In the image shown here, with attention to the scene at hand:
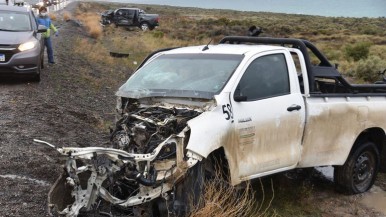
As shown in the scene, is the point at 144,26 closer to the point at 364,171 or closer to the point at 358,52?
the point at 358,52

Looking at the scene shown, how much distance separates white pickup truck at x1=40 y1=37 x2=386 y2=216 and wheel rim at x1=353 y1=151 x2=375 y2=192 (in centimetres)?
1

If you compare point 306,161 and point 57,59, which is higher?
point 306,161

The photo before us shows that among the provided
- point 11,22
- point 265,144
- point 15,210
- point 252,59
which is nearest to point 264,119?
point 265,144

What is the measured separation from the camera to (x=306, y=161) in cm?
602

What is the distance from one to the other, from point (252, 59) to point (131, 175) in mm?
2052

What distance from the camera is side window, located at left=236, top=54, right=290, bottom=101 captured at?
540 centimetres

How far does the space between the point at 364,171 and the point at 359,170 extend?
0.15 m

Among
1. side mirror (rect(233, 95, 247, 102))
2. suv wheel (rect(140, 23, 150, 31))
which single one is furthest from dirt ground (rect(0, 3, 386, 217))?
suv wheel (rect(140, 23, 150, 31))

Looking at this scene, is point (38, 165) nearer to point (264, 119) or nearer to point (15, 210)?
point (15, 210)

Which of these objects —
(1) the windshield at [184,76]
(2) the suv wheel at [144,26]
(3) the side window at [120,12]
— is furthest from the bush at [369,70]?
(3) the side window at [120,12]

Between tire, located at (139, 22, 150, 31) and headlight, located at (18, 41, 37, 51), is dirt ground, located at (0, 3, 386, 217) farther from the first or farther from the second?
tire, located at (139, 22, 150, 31)

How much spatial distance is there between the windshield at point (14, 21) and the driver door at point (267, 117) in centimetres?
810

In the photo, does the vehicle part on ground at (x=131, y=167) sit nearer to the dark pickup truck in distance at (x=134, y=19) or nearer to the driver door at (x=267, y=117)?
the driver door at (x=267, y=117)

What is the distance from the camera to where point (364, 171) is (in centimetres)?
695
